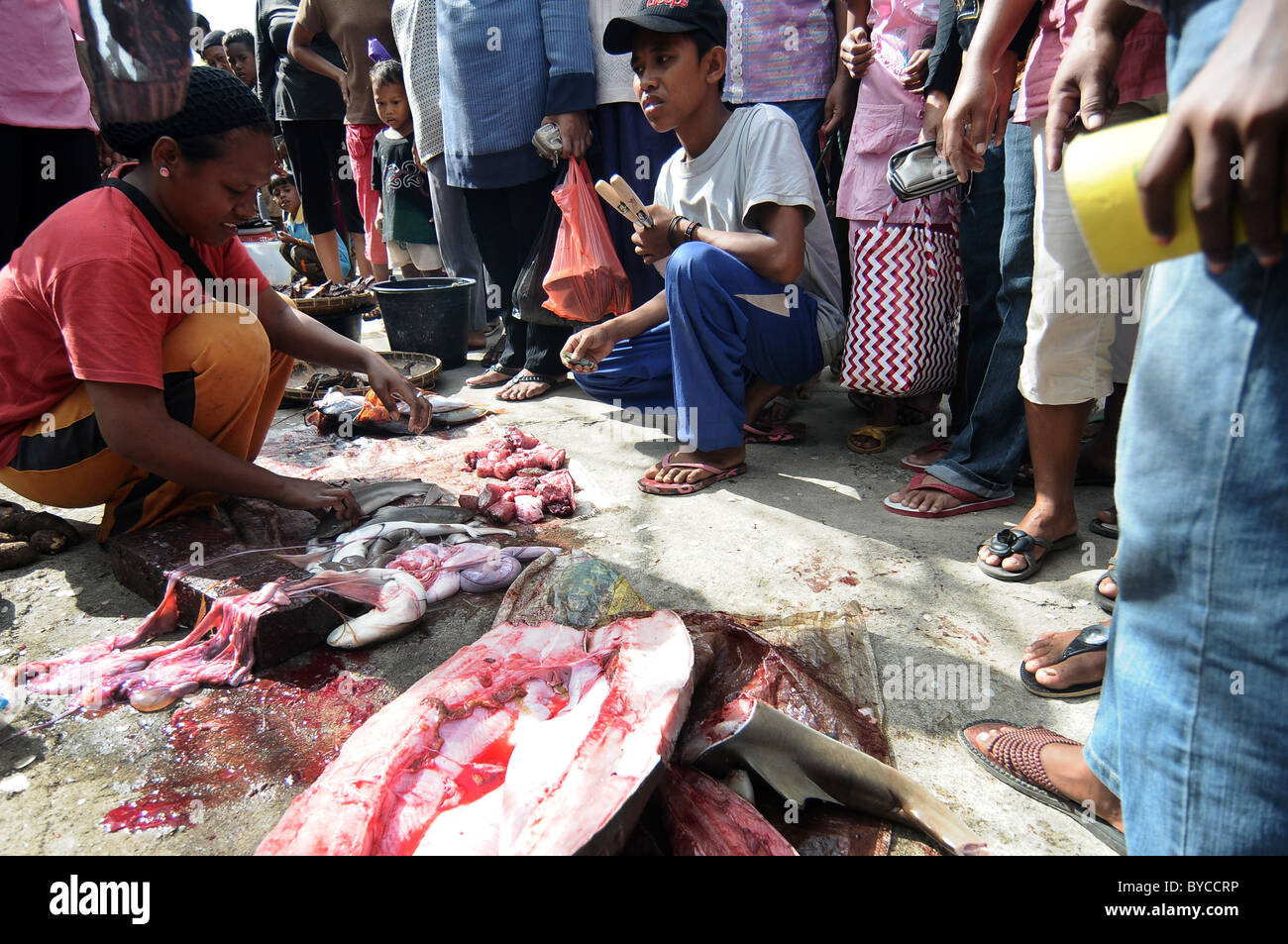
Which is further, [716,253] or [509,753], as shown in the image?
[716,253]

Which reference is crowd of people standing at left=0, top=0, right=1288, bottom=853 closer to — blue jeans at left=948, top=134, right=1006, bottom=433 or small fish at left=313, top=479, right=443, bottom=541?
blue jeans at left=948, top=134, right=1006, bottom=433

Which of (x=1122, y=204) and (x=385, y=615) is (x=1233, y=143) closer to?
(x=1122, y=204)

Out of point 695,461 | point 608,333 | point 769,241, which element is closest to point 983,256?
point 769,241

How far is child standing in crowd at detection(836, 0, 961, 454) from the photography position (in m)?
3.13

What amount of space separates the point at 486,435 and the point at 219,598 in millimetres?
1959

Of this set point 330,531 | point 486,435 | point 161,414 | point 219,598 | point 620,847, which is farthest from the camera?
point 486,435

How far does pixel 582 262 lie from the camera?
3854mm

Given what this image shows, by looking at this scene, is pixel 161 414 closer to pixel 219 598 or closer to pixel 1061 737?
pixel 219 598

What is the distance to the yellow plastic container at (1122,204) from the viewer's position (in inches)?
31.5

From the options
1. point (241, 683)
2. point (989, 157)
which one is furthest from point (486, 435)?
point (989, 157)

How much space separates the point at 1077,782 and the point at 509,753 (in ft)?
3.47

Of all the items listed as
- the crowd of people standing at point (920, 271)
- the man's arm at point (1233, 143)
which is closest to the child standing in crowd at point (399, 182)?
the crowd of people standing at point (920, 271)

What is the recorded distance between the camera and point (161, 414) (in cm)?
231

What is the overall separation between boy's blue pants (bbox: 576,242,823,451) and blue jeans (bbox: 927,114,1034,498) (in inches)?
26.6
